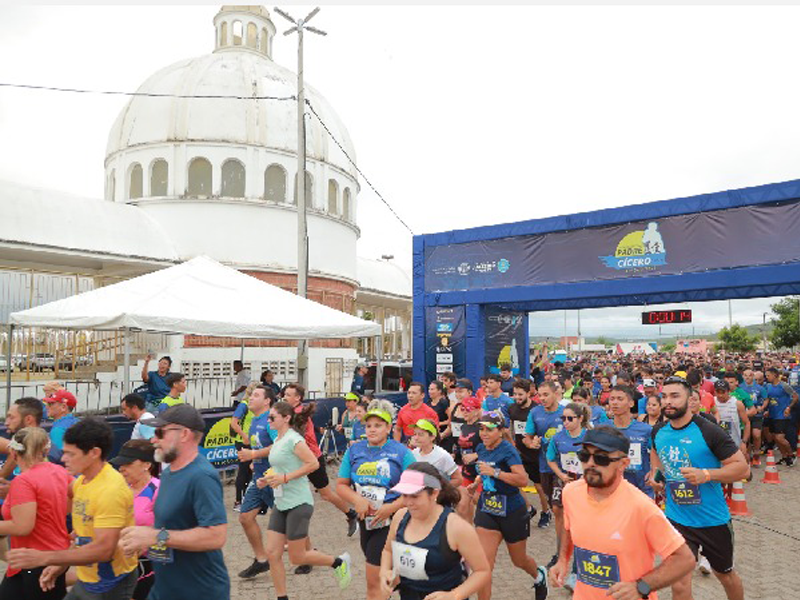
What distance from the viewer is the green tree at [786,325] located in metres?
54.7

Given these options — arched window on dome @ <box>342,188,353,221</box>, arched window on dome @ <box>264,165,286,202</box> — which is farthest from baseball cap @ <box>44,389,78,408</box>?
arched window on dome @ <box>342,188,353,221</box>

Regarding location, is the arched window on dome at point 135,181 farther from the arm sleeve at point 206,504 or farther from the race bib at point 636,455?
the arm sleeve at point 206,504

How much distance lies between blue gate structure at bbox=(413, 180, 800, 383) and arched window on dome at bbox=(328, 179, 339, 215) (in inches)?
381

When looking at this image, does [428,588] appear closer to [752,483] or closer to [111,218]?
[752,483]

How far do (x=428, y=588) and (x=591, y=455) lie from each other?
1233 mm

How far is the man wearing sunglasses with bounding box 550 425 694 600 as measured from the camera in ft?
10.4

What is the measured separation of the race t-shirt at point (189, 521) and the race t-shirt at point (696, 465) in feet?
12.5

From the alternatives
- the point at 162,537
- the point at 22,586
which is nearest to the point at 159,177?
the point at 22,586

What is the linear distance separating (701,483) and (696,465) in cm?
26

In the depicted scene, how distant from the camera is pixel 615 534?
328cm

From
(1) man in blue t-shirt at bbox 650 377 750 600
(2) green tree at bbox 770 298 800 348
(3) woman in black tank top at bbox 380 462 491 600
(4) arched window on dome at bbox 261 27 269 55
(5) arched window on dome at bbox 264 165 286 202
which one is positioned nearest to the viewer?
(3) woman in black tank top at bbox 380 462 491 600

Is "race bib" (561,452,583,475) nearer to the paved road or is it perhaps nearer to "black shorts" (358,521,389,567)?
the paved road

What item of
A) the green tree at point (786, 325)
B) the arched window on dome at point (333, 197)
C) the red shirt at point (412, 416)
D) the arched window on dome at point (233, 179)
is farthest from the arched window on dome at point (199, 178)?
the green tree at point (786, 325)

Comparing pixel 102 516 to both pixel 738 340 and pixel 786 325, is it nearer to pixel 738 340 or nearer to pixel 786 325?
pixel 786 325
